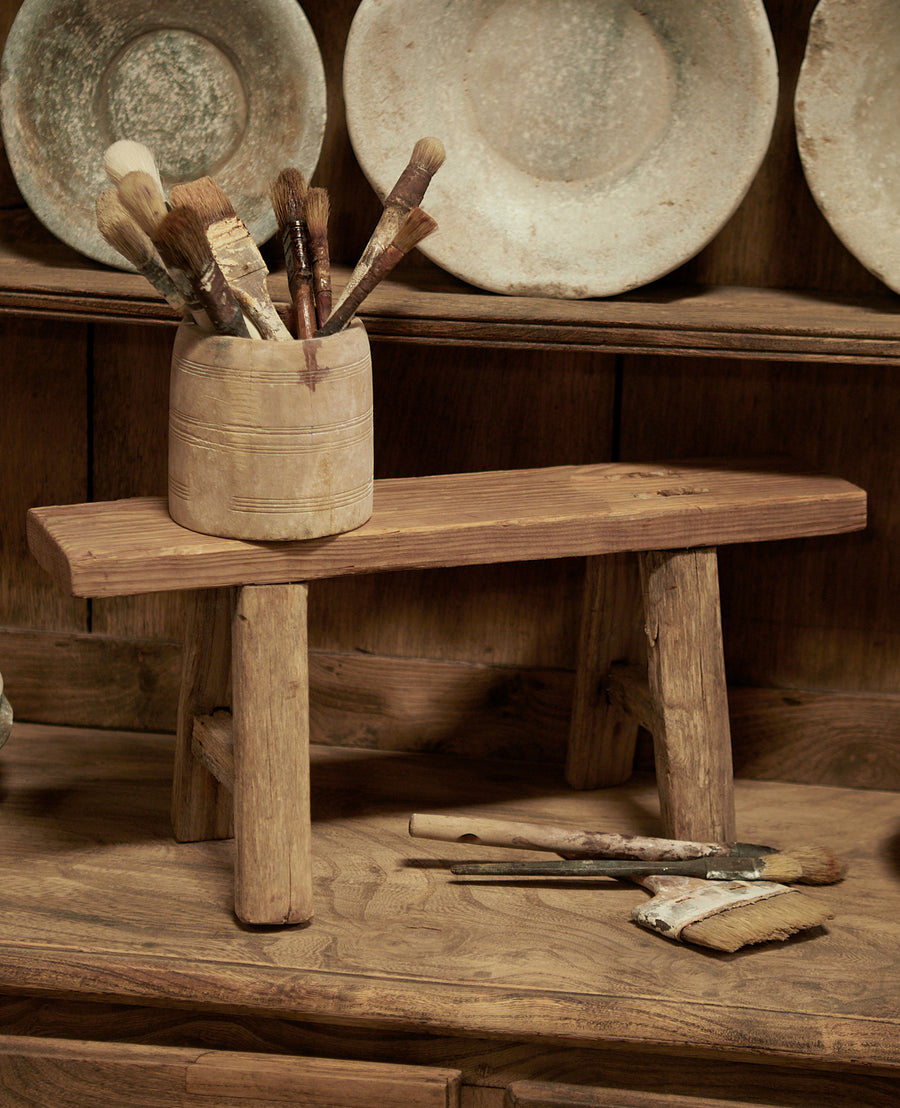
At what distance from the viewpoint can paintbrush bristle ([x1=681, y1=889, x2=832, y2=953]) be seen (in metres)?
1.15

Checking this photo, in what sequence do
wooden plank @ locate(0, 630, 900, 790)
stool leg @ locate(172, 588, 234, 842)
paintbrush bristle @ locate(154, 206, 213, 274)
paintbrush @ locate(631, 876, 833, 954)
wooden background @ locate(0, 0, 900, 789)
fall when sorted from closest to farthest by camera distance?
paintbrush bristle @ locate(154, 206, 213, 274) → paintbrush @ locate(631, 876, 833, 954) → stool leg @ locate(172, 588, 234, 842) → wooden background @ locate(0, 0, 900, 789) → wooden plank @ locate(0, 630, 900, 790)

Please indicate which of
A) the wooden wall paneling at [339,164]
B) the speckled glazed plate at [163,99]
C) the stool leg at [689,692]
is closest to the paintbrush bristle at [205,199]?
the speckled glazed plate at [163,99]

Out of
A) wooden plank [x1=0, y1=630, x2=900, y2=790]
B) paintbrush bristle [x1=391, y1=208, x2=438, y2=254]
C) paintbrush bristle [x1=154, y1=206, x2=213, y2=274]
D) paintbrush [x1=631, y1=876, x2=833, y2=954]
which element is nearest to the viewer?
paintbrush bristle [x1=154, y1=206, x2=213, y2=274]

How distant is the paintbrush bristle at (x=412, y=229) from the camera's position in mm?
1052

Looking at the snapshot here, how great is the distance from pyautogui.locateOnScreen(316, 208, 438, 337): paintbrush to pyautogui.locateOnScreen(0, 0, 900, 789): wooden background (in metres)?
0.27

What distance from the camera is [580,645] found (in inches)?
56.2

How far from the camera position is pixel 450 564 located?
3.70ft

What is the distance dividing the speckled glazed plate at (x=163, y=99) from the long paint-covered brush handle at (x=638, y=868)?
0.64 meters

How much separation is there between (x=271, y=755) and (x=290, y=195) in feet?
1.51

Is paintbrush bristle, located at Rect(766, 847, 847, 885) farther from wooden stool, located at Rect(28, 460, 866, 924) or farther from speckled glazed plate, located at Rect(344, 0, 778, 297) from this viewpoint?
speckled glazed plate, located at Rect(344, 0, 778, 297)

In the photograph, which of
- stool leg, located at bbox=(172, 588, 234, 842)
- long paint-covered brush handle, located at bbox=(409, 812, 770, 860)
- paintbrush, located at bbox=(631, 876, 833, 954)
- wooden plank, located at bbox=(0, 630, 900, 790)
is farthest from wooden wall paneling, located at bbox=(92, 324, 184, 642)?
paintbrush, located at bbox=(631, 876, 833, 954)

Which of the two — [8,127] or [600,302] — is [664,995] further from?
[8,127]

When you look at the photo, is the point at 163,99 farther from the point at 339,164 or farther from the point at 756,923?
the point at 756,923

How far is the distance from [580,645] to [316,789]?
0.32m
